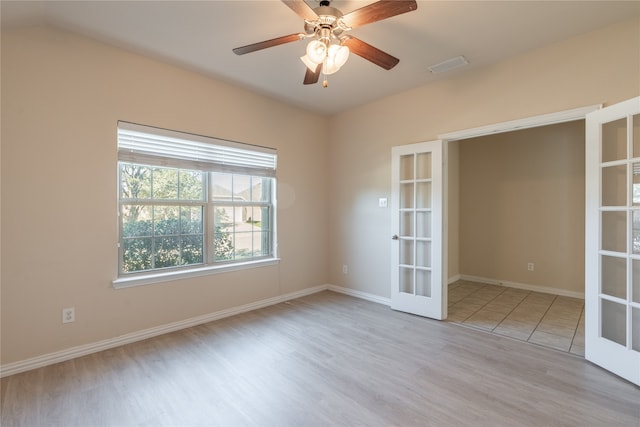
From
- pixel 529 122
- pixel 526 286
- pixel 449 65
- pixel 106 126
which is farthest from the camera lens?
pixel 526 286

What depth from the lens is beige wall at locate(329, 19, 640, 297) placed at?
8.04ft

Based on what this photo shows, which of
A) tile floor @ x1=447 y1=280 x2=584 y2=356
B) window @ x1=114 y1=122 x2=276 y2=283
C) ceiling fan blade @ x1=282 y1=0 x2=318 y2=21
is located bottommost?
tile floor @ x1=447 y1=280 x2=584 y2=356

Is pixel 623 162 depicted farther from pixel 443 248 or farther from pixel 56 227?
pixel 56 227

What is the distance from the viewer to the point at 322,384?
216 cm

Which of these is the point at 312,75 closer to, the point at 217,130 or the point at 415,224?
the point at 217,130

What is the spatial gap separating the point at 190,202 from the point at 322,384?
2327 millimetres

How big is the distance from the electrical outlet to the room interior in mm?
40

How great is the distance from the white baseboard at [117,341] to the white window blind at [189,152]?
168cm

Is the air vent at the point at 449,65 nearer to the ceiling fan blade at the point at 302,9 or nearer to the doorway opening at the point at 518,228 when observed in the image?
the doorway opening at the point at 518,228

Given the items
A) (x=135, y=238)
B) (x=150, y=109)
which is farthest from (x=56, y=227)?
(x=150, y=109)

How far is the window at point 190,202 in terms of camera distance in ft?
9.59

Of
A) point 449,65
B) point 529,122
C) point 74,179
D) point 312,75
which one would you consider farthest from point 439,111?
point 74,179

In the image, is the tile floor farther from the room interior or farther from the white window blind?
the white window blind

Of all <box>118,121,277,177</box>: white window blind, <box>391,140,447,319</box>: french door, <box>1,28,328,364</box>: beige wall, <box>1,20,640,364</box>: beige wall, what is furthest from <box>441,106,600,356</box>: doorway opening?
<box>1,28,328,364</box>: beige wall
